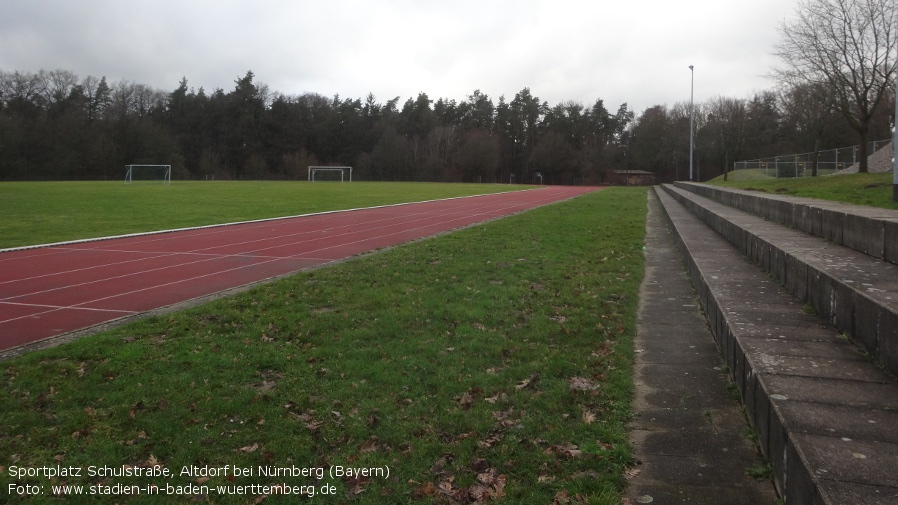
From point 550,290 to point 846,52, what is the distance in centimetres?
2201

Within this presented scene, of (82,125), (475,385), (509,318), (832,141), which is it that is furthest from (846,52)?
(82,125)

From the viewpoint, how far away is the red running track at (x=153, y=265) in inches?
313

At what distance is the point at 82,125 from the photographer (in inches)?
3103

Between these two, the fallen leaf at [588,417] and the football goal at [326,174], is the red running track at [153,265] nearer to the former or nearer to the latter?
the fallen leaf at [588,417]

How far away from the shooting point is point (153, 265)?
38.0 feet

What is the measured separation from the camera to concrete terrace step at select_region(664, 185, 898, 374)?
12.6ft

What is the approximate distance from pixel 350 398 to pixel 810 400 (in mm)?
2999

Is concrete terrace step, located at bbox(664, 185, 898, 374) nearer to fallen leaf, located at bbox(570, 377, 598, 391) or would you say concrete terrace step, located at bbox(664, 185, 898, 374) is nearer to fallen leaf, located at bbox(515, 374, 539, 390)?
fallen leaf, located at bbox(570, 377, 598, 391)

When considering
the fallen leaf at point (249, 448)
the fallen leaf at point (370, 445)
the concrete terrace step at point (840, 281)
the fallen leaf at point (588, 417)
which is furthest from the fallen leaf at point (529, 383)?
the concrete terrace step at point (840, 281)

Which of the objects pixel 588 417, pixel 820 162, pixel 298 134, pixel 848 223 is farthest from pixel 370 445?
pixel 298 134

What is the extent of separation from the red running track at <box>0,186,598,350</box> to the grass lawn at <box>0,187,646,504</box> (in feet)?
4.99

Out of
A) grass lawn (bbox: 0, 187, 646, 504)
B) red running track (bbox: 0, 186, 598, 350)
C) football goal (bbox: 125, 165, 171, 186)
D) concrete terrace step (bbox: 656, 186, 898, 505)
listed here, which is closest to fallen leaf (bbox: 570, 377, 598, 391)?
grass lawn (bbox: 0, 187, 646, 504)

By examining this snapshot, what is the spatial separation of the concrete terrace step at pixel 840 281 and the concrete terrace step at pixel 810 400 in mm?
122

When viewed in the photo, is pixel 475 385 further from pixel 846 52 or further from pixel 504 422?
pixel 846 52
